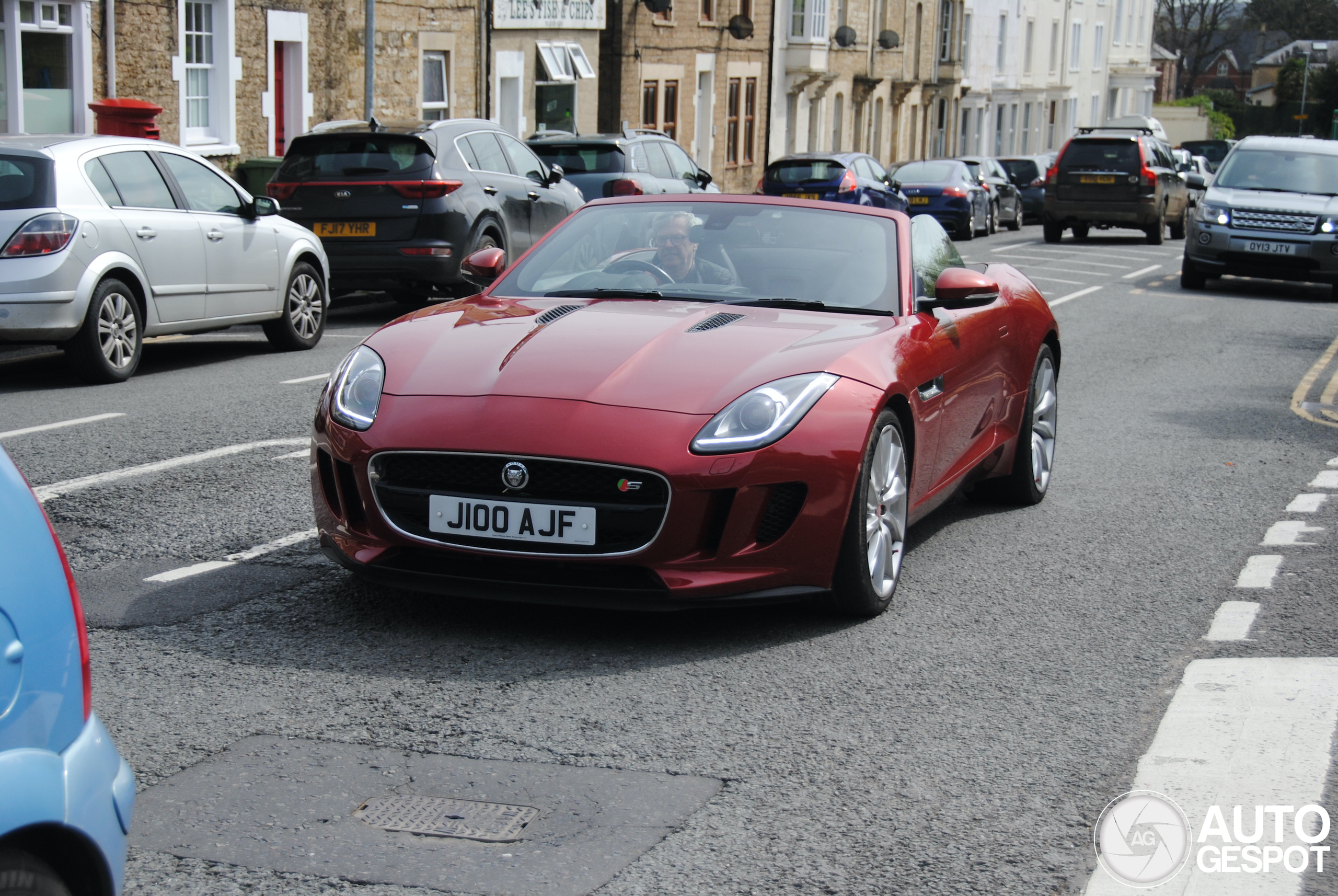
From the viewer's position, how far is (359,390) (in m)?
5.53

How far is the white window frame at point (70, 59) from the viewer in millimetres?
18984

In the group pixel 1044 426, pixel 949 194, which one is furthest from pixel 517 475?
pixel 949 194

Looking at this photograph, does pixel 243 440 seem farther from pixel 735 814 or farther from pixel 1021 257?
pixel 1021 257

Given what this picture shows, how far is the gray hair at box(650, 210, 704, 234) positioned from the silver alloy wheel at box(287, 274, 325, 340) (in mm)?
7159

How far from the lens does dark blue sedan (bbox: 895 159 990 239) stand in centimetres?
3319

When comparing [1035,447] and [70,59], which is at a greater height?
[70,59]

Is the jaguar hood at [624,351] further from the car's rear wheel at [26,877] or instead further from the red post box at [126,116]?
the red post box at [126,116]

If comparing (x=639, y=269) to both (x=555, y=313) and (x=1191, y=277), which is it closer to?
(x=555, y=313)

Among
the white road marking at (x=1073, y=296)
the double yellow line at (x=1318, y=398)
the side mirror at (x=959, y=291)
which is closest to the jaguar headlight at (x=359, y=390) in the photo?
the side mirror at (x=959, y=291)

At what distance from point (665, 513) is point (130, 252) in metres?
7.48

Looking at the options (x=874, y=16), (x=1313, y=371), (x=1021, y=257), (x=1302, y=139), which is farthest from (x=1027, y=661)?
(x=874, y=16)

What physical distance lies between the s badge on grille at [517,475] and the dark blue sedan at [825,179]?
2416 centimetres

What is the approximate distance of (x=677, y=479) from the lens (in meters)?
5.04

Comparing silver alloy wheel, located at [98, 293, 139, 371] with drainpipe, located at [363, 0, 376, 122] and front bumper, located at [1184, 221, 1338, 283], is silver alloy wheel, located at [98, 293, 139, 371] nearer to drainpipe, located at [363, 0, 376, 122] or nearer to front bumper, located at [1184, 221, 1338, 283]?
drainpipe, located at [363, 0, 376, 122]
